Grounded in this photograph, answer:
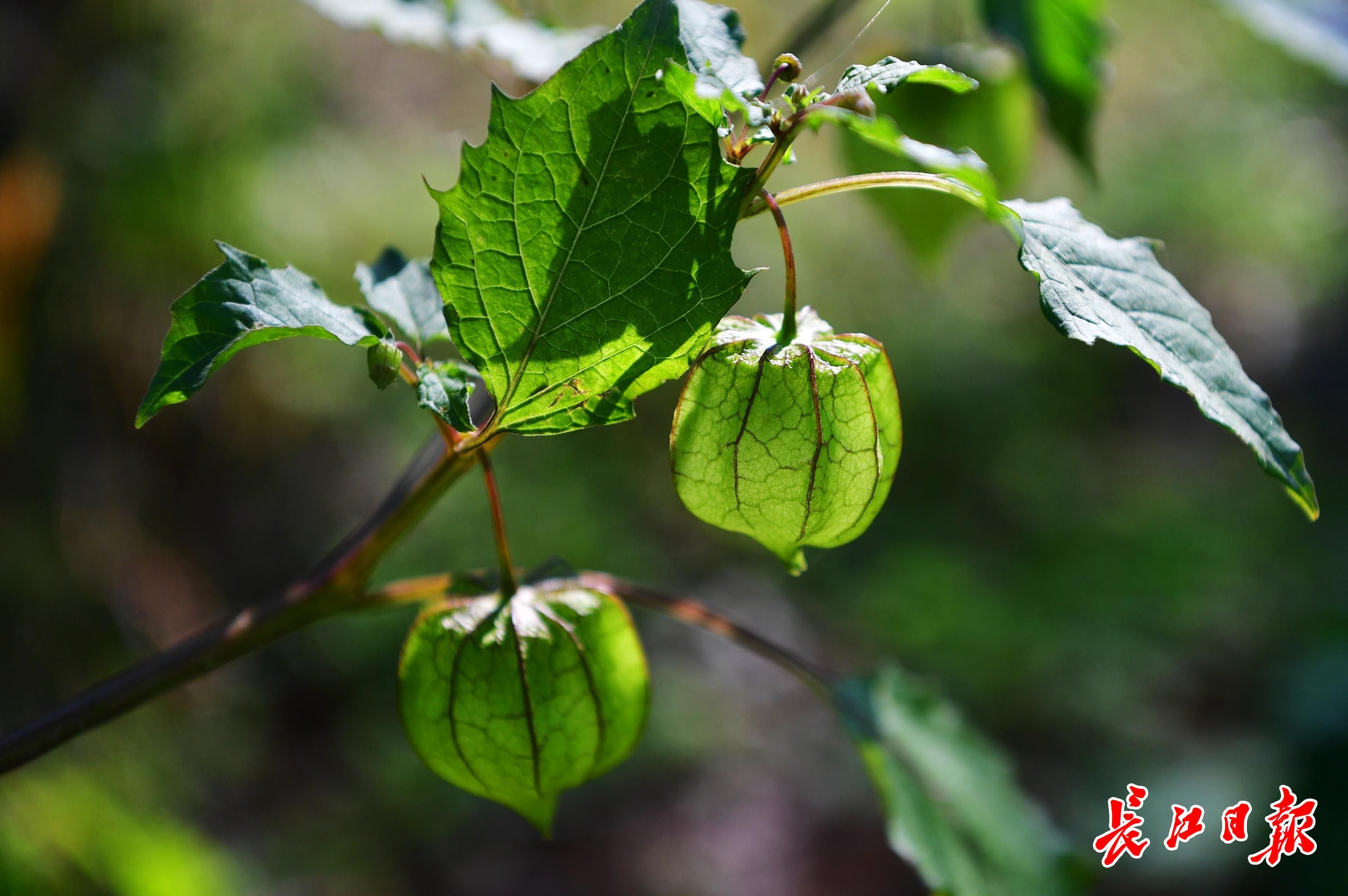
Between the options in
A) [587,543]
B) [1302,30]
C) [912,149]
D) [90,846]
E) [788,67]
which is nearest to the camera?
[912,149]

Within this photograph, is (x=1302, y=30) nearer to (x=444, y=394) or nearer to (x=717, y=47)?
(x=717, y=47)

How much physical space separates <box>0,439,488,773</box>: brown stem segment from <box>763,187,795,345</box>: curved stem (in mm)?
157

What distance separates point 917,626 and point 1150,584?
A: 30.5 inches

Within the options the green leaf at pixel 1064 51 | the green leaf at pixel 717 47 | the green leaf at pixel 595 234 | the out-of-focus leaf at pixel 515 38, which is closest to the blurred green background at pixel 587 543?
the green leaf at pixel 1064 51

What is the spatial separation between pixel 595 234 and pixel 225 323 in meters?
0.16

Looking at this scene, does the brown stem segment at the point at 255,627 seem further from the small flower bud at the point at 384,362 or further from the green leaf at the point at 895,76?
the green leaf at the point at 895,76

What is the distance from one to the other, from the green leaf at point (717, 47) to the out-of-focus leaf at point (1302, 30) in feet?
2.85

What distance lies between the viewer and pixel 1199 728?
267 centimetres

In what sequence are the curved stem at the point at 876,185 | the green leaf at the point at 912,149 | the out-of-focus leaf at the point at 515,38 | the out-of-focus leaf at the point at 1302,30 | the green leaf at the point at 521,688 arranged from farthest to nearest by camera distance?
the out-of-focus leaf at the point at 1302,30 → the out-of-focus leaf at the point at 515,38 → the green leaf at the point at 521,688 → the curved stem at the point at 876,185 → the green leaf at the point at 912,149

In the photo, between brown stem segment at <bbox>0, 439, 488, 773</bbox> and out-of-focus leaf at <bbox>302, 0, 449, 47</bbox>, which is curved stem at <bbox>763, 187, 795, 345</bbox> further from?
out-of-focus leaf at <bbox>302, 0, 449, 47</bbox>

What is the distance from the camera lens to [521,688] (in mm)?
517

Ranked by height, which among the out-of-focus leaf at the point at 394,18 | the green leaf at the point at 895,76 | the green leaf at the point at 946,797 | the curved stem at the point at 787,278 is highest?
the out-of-focus leaf at the point at 394,18

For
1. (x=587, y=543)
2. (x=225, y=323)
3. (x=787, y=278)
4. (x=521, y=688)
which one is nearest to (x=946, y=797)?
(x=521, y=688)

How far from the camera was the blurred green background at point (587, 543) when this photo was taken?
7.23ft
